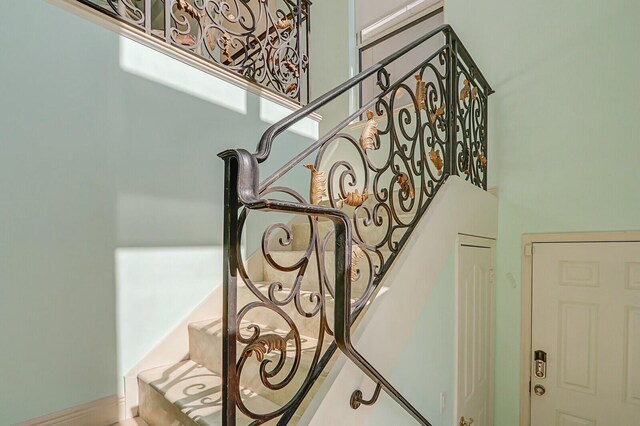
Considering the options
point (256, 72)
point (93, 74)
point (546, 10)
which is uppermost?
point (546, 10)

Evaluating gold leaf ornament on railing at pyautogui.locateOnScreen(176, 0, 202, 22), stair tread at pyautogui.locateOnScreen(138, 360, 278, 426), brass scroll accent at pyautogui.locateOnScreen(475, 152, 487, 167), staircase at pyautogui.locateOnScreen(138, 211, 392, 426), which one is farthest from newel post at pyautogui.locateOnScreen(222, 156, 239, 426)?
brass scroll accent at pyautogui.locateOnScreen(475, 152, 487, 167)

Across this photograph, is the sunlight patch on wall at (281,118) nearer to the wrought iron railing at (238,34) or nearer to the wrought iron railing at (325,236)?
the wrought iron railing at (238,34)

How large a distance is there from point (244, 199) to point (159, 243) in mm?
1345

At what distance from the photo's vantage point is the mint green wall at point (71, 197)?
1468mm

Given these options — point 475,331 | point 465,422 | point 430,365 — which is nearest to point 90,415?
point 430,365

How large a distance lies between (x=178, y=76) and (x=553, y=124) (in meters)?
2.58

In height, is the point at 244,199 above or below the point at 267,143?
below

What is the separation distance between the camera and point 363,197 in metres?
1.27

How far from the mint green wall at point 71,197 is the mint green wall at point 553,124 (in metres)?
2.33

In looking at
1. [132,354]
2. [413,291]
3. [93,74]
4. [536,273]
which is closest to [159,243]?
[132,354]

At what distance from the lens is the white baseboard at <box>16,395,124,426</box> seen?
1510 millimetres

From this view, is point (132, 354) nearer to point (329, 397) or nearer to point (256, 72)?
point (329, 397)

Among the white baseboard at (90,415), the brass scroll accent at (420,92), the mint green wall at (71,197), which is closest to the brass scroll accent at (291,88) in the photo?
the mint green wall at (71,197)

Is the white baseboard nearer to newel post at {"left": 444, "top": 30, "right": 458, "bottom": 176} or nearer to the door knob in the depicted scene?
the door knob
